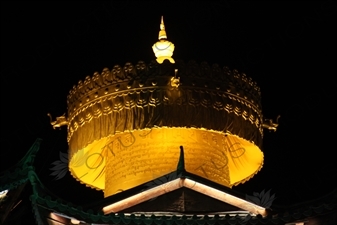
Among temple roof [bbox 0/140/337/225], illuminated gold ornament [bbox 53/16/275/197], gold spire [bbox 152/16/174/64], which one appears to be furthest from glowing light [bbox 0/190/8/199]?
gold spire [bbox 152/16/174/64]

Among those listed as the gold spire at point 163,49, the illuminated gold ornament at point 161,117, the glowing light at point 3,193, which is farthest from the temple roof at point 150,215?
the gold spire at point 163,49

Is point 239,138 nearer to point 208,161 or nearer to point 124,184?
point 208,161

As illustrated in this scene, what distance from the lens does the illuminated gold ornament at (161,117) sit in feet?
54.3

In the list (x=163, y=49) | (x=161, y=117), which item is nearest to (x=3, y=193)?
(x=161, y=117)

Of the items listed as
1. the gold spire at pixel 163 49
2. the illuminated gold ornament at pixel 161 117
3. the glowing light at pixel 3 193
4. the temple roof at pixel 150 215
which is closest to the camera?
the temple roof at pixel 150 215

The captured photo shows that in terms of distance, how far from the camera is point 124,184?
16.7m

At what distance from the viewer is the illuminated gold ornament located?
54.3 ft

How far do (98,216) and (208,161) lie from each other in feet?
11.8

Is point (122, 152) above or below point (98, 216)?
above

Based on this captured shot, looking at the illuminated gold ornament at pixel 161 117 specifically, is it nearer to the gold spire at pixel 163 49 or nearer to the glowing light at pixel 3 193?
the gold spire at pixel 163 49

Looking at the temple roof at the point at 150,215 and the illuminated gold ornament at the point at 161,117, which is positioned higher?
the illuminated gold ornament at the point at 161,117

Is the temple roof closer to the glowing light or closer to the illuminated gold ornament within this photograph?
the glowing light

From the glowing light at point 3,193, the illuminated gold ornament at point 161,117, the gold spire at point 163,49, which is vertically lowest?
the glowing light at point 3,193

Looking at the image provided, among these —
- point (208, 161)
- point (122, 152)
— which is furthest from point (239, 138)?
point (122, 152)
